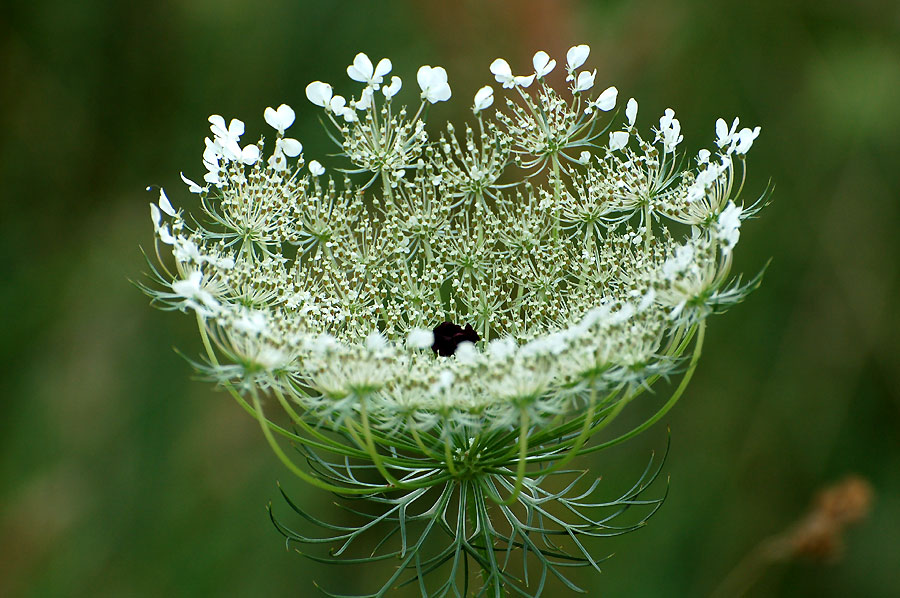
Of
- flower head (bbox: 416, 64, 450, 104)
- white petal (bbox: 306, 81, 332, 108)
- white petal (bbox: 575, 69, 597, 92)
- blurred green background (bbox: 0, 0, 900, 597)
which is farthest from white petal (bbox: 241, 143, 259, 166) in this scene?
blurred green background (bbox: 0, 0, 900, 597)

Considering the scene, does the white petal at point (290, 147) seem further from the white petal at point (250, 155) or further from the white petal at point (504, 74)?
the white petal at point (504, 74)

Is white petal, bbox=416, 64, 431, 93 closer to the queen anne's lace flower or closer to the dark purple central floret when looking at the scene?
the queen anne's lace flower

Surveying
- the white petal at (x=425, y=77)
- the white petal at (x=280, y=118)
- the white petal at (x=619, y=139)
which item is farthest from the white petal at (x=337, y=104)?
the white petal at (x=619, y=139)

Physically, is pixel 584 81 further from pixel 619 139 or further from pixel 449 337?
pixel 449 337

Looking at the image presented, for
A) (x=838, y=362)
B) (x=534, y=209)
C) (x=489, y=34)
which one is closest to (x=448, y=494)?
(x=534, y=209)

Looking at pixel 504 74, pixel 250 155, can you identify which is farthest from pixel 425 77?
pixel 250 155

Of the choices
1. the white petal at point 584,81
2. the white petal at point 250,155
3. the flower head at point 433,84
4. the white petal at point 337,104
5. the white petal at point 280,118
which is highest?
the white petal at point 584,81

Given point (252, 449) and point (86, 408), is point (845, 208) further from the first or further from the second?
point (86, 408)
